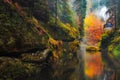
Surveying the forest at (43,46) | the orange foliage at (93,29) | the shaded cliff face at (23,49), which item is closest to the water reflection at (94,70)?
the forest at (43,46)

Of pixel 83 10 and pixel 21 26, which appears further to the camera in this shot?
pixel 83 10

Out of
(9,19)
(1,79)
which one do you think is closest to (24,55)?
(9,19)

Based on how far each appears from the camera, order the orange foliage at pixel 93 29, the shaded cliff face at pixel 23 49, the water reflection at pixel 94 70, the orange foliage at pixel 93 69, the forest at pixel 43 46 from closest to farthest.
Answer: the shaded cliff face at pixel 23 49, the forest at pixel 43 46, the water reflection at pixel 94 70, the orange foliage at pixel 93 69, the orange foliage at pixel 93 29

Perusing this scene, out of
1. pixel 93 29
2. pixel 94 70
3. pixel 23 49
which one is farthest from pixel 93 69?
pixel 93 29

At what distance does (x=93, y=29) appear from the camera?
144 ft

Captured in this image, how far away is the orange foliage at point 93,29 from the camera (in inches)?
1657

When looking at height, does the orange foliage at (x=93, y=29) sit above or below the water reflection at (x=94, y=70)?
above

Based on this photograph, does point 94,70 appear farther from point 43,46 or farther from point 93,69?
point 43,46

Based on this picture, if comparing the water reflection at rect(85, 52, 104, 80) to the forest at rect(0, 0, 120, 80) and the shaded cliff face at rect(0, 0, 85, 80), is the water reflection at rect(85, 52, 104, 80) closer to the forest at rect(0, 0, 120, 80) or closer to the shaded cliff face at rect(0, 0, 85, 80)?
the forest at rect(0, 0, 120, 80)

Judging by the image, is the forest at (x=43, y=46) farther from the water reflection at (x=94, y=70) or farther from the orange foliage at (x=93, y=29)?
the orange foliage at (x=93, y=29)

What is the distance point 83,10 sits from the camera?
43.7m

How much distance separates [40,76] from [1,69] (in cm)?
227

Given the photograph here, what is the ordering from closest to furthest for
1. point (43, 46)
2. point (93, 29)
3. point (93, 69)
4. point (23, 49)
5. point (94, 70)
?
point (23, 49) < point (94, 70) < point (43, 46) < point (93, 69) < point (93, 29)

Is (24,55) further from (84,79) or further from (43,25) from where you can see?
(43,25)
